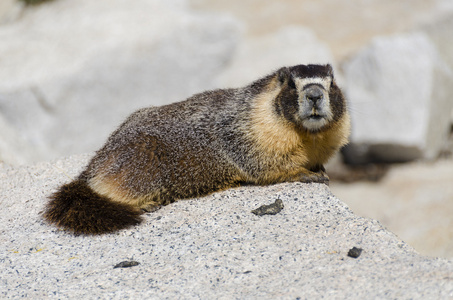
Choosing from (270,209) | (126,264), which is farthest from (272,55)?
(126,264)

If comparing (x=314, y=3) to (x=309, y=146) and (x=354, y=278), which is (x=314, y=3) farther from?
(x=354, y=278)

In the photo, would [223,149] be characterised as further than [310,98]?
Yes

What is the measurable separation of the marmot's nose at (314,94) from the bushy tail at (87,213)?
2.02m

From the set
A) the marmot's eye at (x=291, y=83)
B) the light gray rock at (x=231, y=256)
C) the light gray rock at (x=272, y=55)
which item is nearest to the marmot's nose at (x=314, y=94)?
the marmot's eye at (x=291, y=83)

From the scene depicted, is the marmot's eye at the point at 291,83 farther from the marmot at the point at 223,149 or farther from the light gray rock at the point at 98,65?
the light gray rock at the point at 98,65

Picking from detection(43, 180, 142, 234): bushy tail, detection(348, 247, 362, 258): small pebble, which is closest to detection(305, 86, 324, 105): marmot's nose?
detection(348, 247, 362, 258): small pebble

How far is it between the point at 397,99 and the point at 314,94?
422 inches

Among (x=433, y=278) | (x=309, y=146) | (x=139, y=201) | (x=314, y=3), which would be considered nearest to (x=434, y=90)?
(x=314, y=3)

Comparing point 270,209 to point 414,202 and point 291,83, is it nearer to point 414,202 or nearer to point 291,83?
point 291,83

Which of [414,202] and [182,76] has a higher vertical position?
[182,76]

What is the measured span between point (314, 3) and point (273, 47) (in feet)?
20.1

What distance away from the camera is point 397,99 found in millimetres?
15969

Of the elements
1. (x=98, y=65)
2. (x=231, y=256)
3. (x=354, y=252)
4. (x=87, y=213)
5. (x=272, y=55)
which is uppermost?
(x=354, y=252)

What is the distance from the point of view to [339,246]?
5.00 metres
